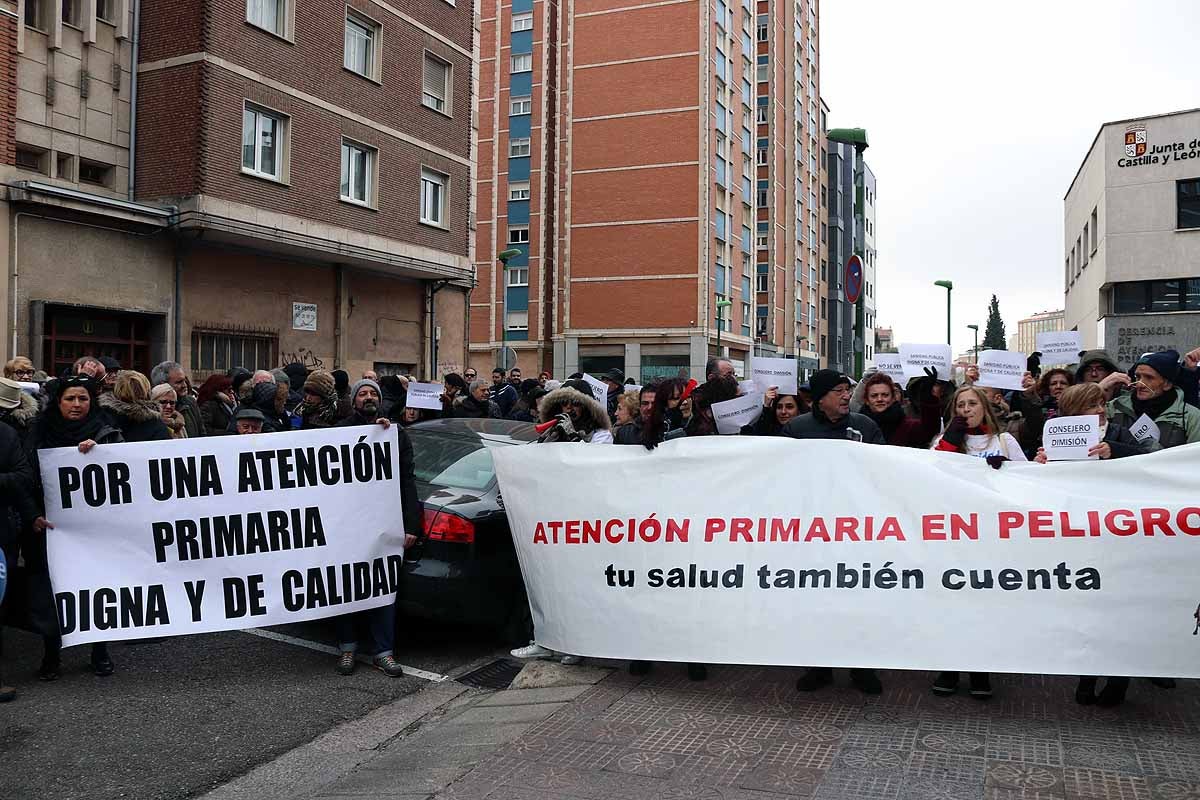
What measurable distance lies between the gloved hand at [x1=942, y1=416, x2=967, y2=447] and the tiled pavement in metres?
1.39

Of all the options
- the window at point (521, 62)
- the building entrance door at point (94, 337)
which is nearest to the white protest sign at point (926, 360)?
the building entrance door at point (94, 337)

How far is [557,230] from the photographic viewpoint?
4825cm

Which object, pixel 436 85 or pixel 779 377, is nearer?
pixel 779 377

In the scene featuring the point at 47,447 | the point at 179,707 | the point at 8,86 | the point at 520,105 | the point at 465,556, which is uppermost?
the point at 520,105

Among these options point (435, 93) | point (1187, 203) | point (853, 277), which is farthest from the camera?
point (1187, 203)

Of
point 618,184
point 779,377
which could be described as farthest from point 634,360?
point 779,377

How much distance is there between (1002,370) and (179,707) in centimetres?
626

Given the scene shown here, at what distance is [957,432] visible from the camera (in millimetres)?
5844

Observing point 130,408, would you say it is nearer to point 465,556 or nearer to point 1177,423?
point 465,556

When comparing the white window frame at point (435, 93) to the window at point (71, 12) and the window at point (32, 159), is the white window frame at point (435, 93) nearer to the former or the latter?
the window at point (71, 12)

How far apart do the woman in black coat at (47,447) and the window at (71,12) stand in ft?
43.9

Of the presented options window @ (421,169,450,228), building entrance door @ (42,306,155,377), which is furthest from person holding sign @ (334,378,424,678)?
window @ (421,169,450,228)

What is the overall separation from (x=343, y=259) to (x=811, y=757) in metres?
18.0

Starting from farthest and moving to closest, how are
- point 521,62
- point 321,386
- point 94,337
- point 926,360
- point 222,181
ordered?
point 521,62
point 222,181
point 94,337
point 321,386
point 926,360
